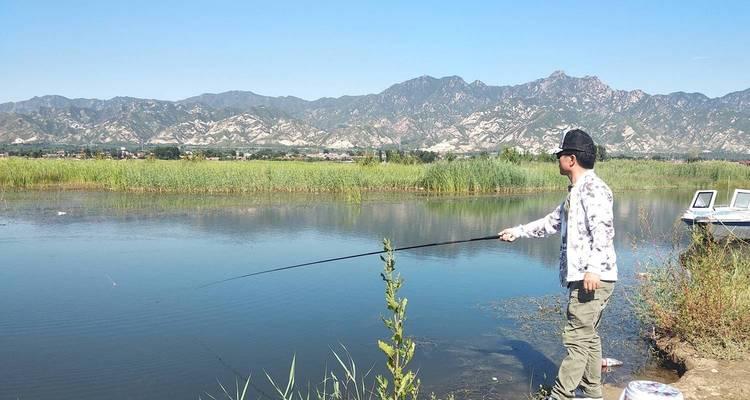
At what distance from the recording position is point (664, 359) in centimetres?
509

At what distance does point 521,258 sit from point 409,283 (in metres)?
2.73

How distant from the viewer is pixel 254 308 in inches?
261

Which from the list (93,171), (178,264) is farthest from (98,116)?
(178,264)

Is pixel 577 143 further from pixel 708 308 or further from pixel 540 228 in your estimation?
pixel 708 308

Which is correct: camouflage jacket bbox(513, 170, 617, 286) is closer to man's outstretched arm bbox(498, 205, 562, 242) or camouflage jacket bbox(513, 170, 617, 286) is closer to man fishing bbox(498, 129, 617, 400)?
man fishing bbox(498, 129, 617, 400)

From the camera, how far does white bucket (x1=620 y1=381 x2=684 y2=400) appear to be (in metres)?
2.77

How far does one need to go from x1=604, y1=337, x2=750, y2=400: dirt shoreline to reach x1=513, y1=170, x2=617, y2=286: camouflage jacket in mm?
1078

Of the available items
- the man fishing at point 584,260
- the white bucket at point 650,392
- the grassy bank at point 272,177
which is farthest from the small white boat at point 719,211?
the grassy bank at point 272,177

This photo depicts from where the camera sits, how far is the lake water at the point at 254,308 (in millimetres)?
4828

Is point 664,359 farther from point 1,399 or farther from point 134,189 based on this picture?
point 134,189

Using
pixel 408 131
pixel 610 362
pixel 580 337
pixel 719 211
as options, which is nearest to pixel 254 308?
pixel 610 362

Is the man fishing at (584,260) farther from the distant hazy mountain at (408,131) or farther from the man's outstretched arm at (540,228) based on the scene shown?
the distant hazy mountain at (408,131)

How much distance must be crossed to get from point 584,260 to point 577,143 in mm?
663

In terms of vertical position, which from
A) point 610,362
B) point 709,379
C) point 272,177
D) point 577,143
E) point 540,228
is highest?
point 577,143
